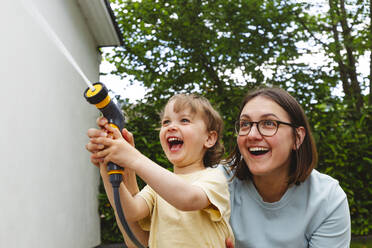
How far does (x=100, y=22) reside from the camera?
6.04 m

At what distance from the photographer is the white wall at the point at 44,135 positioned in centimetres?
302

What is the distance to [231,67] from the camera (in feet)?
19.0

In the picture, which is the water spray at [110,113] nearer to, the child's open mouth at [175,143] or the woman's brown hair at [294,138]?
the child's open mouth at [175,143]

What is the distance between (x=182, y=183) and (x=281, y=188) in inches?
37.5

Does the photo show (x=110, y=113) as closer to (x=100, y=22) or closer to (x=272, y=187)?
(x=272, y=187)

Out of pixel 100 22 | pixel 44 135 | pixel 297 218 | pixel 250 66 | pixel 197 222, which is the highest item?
pixel 100 22

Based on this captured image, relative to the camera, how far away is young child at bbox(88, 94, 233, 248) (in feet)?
4.75

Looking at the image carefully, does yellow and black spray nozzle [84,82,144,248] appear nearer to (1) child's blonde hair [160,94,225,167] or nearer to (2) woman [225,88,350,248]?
(1) child's blonde hair [160,94,225,167]

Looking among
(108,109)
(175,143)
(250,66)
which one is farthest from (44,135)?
(250,66)

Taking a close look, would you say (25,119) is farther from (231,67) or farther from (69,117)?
(231,67)

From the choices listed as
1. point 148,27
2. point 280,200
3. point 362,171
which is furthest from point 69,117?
point 362,171

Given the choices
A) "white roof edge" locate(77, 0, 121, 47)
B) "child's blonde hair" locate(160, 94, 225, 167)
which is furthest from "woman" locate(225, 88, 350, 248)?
"white roof edge" locate(77, 0, 121, 47)

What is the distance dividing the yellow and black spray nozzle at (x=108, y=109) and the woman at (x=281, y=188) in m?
0.83

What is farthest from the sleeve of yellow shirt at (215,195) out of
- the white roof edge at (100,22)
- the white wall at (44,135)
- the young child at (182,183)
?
the white roof edge at (100,22)
